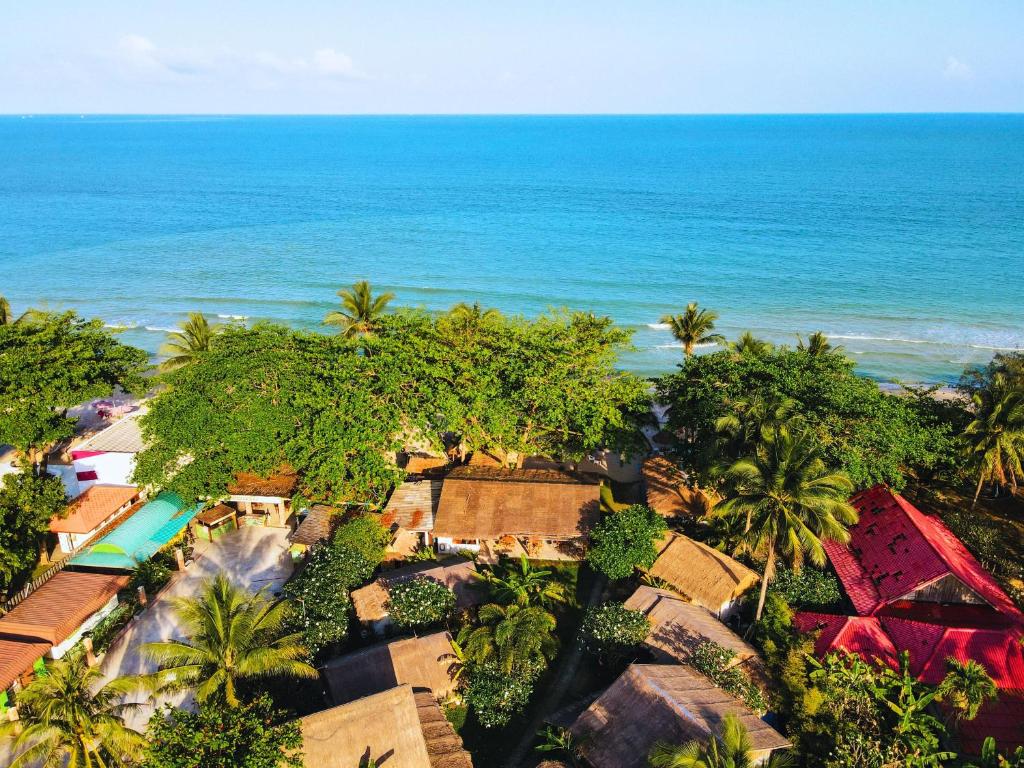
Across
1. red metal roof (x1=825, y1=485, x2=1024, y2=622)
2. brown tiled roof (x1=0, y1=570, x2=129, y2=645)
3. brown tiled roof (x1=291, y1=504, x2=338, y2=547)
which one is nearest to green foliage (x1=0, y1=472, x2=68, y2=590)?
brown tiled roof (x1=0, y1=570, x2=129, y2=645)

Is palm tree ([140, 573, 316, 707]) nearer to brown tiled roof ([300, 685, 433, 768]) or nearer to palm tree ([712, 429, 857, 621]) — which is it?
brown tiled roof ([300, 685, 433, 768])

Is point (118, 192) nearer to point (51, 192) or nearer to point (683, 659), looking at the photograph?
point (51, 192)

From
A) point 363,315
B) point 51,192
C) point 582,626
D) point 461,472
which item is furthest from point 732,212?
point 51,192

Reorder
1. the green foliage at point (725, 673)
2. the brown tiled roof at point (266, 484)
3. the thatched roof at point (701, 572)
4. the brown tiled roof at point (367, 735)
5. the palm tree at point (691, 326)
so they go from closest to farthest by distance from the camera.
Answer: the brown tiled roof at point (367, 735) → the green foliage at point (725, 673) → the thatched roof at point (701, 572) → the brown tiled roof at point (266, 484) → the palm tree at point (691, 326)

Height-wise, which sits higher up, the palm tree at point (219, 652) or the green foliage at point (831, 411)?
the green foliage at point (831, 411)

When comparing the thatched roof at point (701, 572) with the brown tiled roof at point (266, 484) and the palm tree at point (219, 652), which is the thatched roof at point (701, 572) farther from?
the brown tiled roof at point (266, 484)

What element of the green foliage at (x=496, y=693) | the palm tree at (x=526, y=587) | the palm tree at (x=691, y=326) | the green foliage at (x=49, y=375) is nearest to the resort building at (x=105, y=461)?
the green foliage at (x=49, y=375)

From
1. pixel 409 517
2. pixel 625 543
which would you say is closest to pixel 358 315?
pixel 409 517
